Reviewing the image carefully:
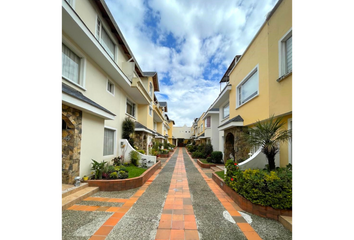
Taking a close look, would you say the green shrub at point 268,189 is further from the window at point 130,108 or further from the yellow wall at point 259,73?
the window at point 130,108

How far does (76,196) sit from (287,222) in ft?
19.3

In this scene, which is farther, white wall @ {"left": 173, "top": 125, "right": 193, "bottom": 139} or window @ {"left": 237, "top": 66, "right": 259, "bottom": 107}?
white wall @ {"left": 173, "top": 125, "right": 193, "bottom": 139}

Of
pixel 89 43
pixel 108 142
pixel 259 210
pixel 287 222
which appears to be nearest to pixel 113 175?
pixel 108 142

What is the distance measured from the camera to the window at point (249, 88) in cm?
804

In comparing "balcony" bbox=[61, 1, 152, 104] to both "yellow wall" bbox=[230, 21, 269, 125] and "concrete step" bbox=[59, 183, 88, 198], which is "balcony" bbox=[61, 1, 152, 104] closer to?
"concrete step" bbox=[59, 183, 88, 198]

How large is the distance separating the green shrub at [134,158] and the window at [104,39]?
6156 mm

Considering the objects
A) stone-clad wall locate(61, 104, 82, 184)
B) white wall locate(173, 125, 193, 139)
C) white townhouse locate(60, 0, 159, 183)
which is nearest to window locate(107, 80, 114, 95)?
white townhouse locate(60, 0, 159, 183)

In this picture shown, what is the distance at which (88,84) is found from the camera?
7.19 meters

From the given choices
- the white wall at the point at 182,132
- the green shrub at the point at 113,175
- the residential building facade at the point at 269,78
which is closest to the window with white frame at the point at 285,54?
the residential building facade at the point at 269,78

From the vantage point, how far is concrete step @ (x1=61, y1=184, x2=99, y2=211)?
447 cm

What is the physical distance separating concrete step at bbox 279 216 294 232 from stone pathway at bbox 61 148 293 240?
0.32ft
